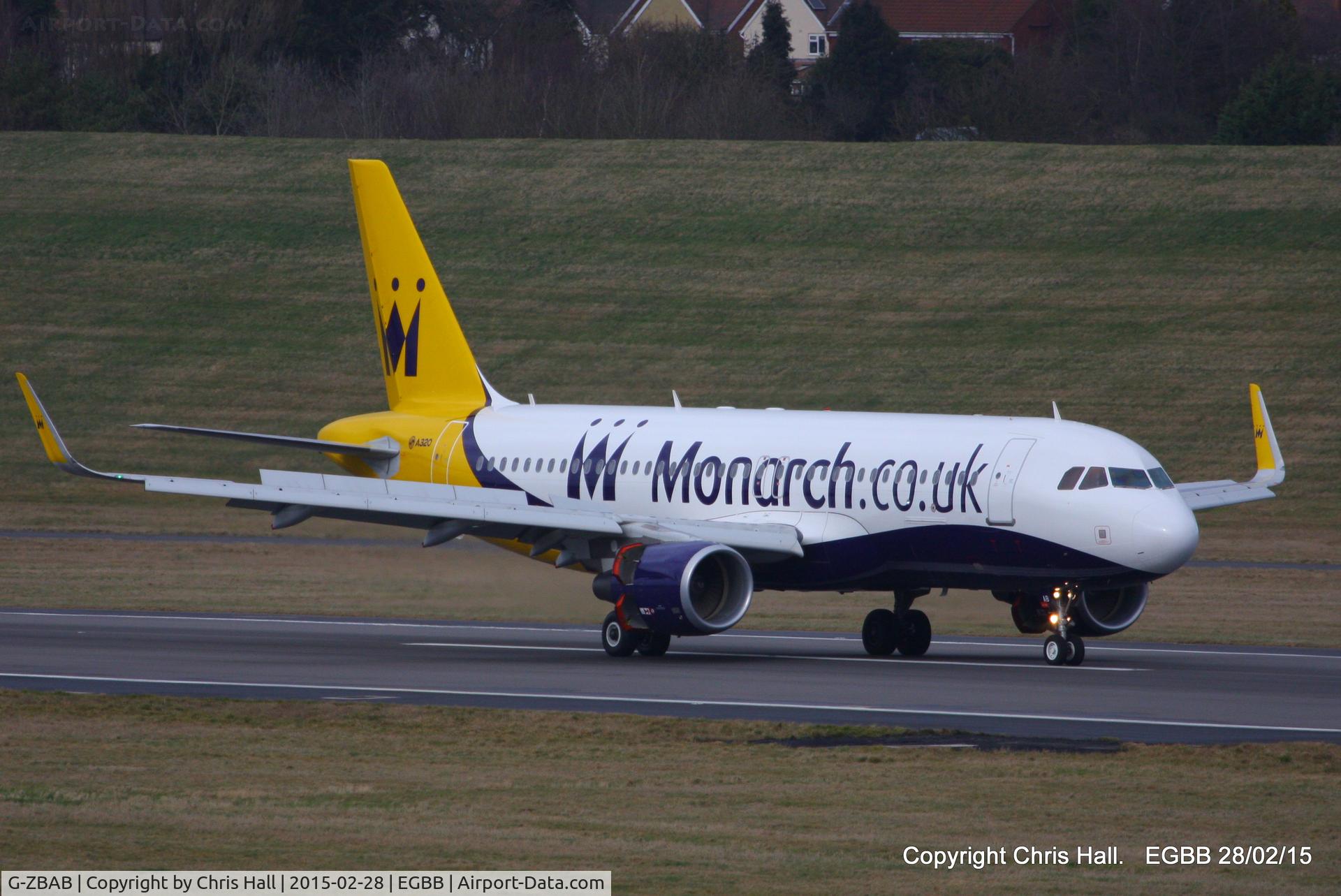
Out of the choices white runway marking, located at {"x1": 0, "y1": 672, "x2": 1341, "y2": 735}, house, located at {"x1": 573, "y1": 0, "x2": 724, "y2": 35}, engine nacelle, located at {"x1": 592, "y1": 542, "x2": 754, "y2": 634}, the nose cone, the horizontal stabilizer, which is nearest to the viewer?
white runway marking, located at {"x1": 0, "y1": 672, "x2": 1341, "y2": 735}

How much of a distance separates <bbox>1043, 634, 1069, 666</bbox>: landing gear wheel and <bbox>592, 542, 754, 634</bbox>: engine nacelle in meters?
4.09

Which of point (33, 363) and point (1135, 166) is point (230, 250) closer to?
point (33, 363)

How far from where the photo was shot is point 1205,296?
67.1 metres

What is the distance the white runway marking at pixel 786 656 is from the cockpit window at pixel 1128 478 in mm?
2416

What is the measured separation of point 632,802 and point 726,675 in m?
10.1

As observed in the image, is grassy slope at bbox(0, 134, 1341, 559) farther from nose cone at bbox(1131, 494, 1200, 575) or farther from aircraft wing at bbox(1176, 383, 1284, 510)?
nose cone at bbox(1131, 494, 1200, 575)

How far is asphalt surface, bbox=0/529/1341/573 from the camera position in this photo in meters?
43.7

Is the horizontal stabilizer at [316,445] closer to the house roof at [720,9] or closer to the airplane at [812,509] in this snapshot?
the airplane at [812,509]

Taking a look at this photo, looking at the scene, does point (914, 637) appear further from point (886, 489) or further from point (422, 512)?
point (422, 512)

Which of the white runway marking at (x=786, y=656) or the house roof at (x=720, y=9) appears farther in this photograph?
the house roof at (x=720, y=9)

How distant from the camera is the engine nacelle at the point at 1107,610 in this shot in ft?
90.1

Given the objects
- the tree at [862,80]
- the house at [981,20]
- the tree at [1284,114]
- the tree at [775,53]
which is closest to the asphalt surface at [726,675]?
the tree at [1284,114]

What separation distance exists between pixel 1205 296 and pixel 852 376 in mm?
12504

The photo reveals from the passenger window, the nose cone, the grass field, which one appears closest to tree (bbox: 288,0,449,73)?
the passenger window
